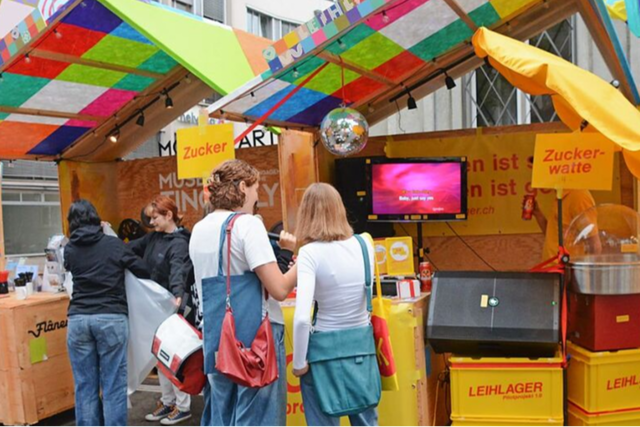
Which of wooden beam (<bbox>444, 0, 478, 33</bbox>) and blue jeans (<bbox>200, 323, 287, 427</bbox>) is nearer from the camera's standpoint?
blue jeans (<bbox>200, 323, 287, 427</bbox>)

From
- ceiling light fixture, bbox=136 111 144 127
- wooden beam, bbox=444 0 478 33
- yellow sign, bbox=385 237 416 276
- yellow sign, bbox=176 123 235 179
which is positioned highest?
wooden beam, bbox=444 0 478 33

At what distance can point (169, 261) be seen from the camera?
4785 millimetres

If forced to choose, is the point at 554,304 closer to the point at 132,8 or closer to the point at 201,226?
the point at 201,226

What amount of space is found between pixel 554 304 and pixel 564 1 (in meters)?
2.67

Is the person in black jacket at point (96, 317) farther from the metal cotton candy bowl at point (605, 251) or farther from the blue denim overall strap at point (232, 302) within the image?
the metal cotton candy bowl at point (605, 251)

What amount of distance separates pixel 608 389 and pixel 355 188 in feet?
10.1

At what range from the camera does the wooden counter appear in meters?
4.89

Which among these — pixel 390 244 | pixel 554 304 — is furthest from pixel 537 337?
pixel 390 244

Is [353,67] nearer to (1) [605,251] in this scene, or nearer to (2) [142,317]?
(1) [605,251]

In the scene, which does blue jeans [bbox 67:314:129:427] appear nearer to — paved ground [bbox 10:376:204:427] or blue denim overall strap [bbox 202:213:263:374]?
paved ground [bbox 10:376:204:427]

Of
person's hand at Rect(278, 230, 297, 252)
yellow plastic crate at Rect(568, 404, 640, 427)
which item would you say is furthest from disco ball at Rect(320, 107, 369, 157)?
yellow plastic crate at Rect(568, 404, 640, 427)

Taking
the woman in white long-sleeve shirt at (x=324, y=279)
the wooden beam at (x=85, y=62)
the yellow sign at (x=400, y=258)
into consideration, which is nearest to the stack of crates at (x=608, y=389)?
the yellow sign at (x=400, y=258)

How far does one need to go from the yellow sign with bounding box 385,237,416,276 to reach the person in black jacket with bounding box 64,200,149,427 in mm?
1829

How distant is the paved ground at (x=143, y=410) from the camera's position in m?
5.07
